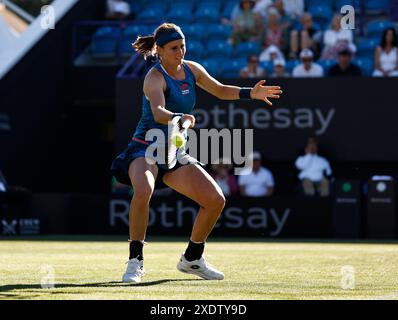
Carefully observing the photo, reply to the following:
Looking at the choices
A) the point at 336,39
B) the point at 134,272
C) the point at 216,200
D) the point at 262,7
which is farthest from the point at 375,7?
the point at 134,272

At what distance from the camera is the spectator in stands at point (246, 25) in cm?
1958

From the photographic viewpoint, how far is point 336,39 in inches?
735

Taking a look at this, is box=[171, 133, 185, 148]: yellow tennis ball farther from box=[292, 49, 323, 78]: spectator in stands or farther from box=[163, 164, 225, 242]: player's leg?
box=[292, 49, 323, 78]: spectator in stands

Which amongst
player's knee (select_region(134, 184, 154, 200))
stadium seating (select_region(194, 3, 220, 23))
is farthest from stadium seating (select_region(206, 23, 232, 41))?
player's knee (select_region(134, 184, 154, 200))

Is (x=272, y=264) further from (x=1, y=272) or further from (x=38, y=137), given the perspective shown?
(x=38, y=137)

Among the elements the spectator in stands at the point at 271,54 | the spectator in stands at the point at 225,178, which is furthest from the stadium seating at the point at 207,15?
the spectator in stands at the point at 225,178

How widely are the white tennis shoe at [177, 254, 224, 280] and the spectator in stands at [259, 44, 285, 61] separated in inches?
413

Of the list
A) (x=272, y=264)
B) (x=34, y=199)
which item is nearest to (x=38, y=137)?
(x=34, y=199)

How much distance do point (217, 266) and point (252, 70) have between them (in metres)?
8.54

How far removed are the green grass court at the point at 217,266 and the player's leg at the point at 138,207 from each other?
0.15 meters

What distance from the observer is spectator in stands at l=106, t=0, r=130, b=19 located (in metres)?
21.3

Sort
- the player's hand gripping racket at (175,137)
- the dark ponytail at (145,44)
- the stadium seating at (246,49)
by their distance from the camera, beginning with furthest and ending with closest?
the stadium seating at (246,49) < the dark ponytail at (145,44) < the player's hand gripping racket at (175,137)

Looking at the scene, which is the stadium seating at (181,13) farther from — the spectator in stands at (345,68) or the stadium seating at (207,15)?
the spectator in stands at (345,68)
